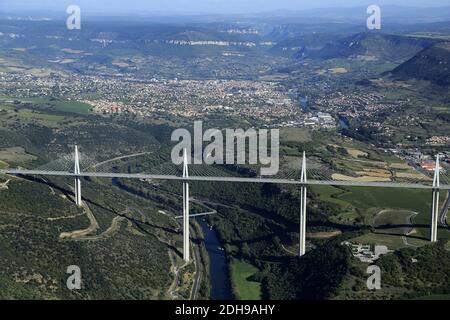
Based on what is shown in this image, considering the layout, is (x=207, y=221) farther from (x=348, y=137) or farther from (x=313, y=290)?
(x=348, y=137)

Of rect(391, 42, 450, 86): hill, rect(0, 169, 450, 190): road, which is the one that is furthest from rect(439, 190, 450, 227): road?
rect(391, 42, 450, 86): hill

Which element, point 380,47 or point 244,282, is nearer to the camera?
point 244,282

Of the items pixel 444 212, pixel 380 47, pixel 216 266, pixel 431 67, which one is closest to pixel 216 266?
pixel 216 266

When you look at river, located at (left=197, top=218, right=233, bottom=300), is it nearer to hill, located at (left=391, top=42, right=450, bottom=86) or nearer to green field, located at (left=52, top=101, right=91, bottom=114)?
green field, located at (left=52, top=101, right=91, bottom=114)

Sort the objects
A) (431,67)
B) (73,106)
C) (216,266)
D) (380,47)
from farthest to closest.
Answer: (380,47)
(431,67)
(73,106)
(216,266)

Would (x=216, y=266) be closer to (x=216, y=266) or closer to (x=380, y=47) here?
(x=216, y=266)

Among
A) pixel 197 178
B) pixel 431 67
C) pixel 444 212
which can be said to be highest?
pixel 431 67

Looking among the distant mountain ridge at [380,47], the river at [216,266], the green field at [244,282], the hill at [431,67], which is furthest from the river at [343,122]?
the distant mountain ridge at [380,47]

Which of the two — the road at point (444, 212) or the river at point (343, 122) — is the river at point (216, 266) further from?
the river at point (343, 122)

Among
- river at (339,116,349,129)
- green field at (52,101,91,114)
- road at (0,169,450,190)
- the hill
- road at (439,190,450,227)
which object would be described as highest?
the hill
